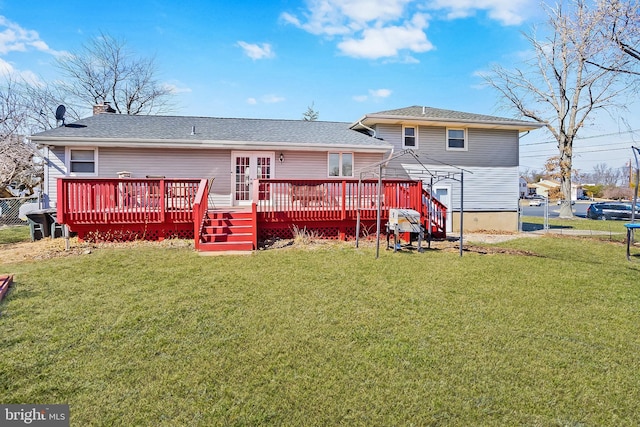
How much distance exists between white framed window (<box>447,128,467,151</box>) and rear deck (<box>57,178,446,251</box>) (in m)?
5.02

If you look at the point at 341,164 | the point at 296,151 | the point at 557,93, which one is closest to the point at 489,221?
the point at 341,164

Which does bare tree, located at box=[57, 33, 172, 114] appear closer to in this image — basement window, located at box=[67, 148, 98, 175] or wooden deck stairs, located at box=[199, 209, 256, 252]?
basement window, located at box=[67, 148, 98, 175]

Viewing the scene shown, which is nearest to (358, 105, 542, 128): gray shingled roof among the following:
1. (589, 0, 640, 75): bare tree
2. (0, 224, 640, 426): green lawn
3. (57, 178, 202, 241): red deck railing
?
(589, 0, 640, 75): bare tree

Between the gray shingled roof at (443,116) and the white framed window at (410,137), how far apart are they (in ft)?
1.96

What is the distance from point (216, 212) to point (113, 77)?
2342cm

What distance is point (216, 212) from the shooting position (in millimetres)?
9883

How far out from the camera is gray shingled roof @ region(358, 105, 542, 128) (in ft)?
43.2

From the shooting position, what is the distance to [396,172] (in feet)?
43.9

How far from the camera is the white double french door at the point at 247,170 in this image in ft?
39.4

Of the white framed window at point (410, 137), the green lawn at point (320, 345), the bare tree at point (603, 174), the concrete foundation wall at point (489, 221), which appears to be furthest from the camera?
the bare tree at point (603, 174)

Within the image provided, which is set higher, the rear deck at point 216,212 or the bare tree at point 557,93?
the bare tree at point 557,93

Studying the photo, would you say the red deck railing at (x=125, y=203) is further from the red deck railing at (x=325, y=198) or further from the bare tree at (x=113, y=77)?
the bare tree at (x=113, y=77)

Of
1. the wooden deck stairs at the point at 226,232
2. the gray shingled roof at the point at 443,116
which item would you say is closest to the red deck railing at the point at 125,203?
the wooden deck stairs at the point at 226,232

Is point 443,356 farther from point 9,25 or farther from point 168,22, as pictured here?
point 9,25
